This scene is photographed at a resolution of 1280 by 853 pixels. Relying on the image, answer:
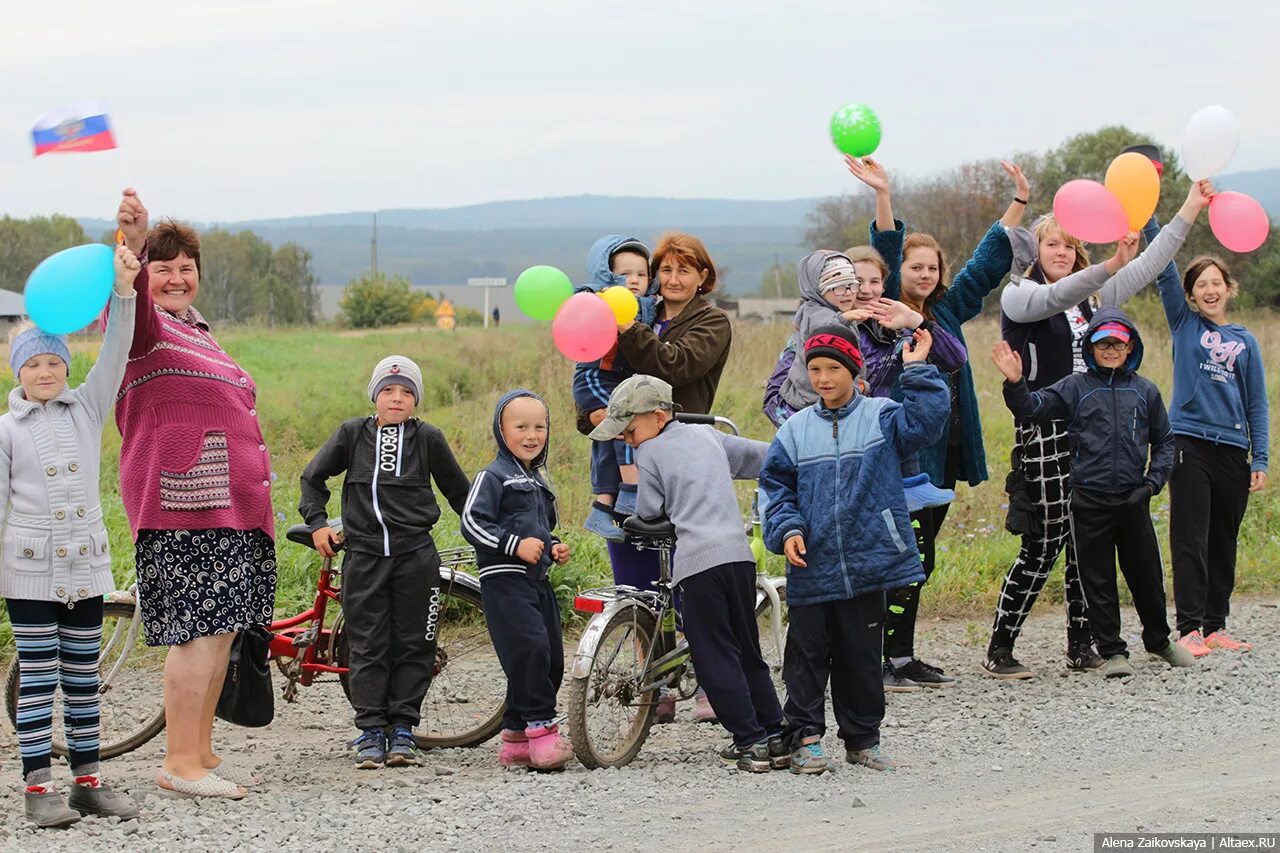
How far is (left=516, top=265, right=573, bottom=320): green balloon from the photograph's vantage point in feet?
21.4

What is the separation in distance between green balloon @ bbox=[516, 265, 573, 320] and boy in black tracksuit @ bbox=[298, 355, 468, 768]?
0.76 metres

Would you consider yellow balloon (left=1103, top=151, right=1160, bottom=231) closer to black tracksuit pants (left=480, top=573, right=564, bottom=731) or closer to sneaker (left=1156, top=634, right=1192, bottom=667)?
sneaker (left=1156, top=634, right=1192, bottom=667)

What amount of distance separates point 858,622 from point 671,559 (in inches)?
31.3

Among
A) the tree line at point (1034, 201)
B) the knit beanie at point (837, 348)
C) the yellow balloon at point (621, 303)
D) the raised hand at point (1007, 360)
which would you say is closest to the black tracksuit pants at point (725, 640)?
the knit beanie at point (837, 348)

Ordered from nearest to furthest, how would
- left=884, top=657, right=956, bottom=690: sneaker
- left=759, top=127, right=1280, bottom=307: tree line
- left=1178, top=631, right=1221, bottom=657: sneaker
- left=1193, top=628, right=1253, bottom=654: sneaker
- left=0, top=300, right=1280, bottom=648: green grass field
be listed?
left=884, top=657, right=956, bottom=690: sneaker → left=1178, top=631, right=1221, bottom=657: sneaker → left=1193, top=628, right=1253, bottom=654: sneaker → left=0, top=300, right=1280, bottom=648: green grass field → left=759, top=127, right=1280, bottom=307: tree line

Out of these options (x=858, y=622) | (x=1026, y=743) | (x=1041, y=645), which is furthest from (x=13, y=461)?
(x=1041, y=645)

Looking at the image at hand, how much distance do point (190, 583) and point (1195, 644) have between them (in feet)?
16.9

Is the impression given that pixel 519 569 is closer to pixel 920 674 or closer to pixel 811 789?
pixel 811 789

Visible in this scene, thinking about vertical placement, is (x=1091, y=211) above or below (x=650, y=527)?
above

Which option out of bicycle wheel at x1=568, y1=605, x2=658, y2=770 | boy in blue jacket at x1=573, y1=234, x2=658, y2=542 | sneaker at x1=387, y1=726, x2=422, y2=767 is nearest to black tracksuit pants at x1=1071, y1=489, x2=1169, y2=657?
boy in blue jacket at x1=573, y1=234, x2=658, y2=542

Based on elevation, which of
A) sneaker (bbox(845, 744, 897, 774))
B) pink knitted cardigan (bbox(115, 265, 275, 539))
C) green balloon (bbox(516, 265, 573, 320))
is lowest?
sneaker (bbox(845, 744, 897, 774))

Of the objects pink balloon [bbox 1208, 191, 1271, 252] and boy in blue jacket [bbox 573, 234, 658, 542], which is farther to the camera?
pink balloon [bbox 1208, 191, 1271, 252]

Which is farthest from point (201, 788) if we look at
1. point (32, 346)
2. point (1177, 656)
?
point (1177, 656)

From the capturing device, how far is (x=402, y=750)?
5918mm
